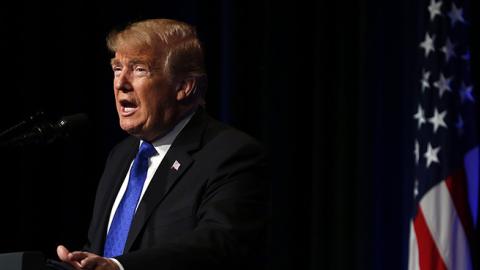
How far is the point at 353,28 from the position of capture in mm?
4906

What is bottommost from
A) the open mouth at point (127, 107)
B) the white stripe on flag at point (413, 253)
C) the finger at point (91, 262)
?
the white stripe on flag at point (413, 253)

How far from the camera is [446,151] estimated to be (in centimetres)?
416

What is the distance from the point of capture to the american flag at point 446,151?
13.6ft

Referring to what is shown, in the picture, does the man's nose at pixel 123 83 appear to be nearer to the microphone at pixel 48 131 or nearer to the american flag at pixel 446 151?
the microphone at pixel 48 131

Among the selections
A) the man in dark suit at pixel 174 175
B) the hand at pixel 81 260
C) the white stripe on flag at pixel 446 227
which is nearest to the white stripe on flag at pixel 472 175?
the white stripe on flag at pixel 446 227

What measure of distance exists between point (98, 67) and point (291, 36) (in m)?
1.19

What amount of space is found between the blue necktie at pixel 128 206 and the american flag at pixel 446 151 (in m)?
1.81

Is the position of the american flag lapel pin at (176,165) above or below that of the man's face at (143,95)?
below

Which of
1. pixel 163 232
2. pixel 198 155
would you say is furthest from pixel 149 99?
pixel 163 232

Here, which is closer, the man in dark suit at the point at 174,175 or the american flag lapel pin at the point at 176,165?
the man in dark suit at the point at 174,175

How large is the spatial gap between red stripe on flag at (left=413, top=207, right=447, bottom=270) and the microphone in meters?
2.25

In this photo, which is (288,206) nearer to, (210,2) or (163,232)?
(210,2)

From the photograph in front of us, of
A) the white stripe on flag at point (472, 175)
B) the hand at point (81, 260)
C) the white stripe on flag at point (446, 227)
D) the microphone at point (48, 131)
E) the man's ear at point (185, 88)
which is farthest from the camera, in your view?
the white stripe on flag at point (472, 175)

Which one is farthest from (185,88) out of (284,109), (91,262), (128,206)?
(284,109)
